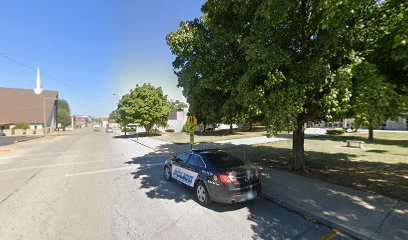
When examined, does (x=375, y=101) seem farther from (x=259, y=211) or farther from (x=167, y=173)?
(x=167, y=173)

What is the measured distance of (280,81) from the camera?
6691 millimetres

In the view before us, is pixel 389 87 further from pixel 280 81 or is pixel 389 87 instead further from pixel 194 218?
pixel 194 218

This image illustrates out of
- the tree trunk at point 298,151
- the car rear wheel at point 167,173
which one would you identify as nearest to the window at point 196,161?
the car rear wheel at point 167,173

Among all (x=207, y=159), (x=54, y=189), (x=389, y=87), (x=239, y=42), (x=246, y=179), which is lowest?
(x=54, y=189)

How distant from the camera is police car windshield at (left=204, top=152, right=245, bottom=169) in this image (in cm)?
676

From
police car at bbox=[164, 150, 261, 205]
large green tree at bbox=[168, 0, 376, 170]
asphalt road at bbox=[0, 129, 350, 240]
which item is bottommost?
asphalt road at bbox=[0, 129, 350, 240]

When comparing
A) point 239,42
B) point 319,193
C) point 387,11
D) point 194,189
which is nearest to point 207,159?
point 194,189

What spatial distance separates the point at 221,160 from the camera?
7105 mm

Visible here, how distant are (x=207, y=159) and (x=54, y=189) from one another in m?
5.83

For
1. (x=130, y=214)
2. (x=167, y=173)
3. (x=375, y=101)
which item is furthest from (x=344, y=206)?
(x=167, y=173)

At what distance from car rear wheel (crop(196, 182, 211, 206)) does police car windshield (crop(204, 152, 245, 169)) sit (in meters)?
0.72

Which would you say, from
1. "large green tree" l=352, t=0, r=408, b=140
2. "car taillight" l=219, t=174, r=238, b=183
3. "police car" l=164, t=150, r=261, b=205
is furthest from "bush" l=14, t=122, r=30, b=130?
"large green tree" l=352, t=0, r=408, b=140

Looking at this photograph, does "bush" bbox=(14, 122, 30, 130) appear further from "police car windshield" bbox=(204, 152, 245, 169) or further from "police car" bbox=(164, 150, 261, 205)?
"police car windshield" bbox=(204, 152, 245, 169)

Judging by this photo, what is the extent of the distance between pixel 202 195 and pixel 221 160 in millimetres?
1170
